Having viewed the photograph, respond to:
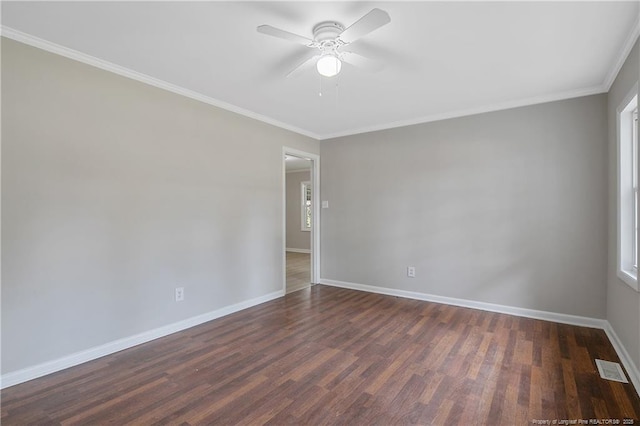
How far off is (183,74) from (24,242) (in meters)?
1.84

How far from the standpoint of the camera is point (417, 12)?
1919mm

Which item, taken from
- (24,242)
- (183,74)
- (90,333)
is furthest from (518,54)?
(90,333)

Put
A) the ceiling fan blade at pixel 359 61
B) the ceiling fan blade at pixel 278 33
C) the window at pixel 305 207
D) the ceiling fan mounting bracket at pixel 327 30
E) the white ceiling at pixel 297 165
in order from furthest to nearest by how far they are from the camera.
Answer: the window at pixel 305 207, the white ceiling at pixel 297 165, the ceiling fan blade at pixel 359 61, the ceiling fan mounting bracket at pixel 327 30, the ceiling fan blade at pixel 278 33

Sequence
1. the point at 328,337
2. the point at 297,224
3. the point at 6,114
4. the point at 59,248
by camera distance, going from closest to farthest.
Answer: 1. the point at 6,114
2. the point at 59,248
3. the point at 328,337
4. the point at 297,224

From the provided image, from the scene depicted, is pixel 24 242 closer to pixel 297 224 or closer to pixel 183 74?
pixel 183 74

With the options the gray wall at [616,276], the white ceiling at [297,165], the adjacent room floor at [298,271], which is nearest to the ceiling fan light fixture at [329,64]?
the gray wall at [616,276]

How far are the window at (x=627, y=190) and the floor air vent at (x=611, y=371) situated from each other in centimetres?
72

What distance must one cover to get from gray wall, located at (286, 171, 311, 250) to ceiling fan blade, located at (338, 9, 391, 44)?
6.94 meters

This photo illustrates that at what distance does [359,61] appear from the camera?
2492mm

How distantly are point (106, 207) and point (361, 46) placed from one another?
251 cm

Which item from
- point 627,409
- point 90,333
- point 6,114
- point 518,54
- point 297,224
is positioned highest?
point 518,54

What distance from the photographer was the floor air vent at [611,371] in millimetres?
2205

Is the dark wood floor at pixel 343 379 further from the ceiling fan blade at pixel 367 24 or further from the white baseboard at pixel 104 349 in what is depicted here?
the ceiling fan blade at pixel 367 24

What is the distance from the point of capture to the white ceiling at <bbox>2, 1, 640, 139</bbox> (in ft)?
6.27
